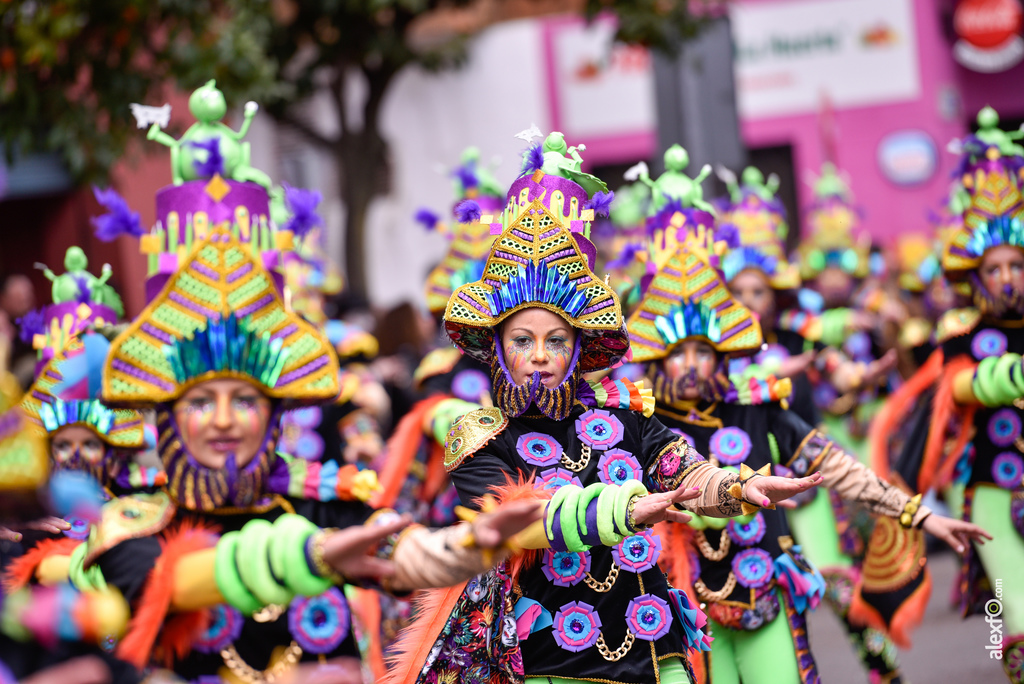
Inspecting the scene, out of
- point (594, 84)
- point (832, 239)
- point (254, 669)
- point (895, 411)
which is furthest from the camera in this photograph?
point (594, 84)

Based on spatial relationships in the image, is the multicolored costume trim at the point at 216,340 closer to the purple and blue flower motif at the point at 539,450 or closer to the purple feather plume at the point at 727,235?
the purple and blue flower motif at the point at 539,450

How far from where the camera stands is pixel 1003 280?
513cm

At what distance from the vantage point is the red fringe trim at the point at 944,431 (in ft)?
17.4

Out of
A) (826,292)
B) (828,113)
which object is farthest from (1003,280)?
(828,113)

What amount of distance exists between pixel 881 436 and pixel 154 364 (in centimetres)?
399

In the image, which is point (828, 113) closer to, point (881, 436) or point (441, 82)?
point (441, 82)

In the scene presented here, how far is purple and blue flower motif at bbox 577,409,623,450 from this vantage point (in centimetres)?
365

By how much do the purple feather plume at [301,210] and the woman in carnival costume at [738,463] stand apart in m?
1.64

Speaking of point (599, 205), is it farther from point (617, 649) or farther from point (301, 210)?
point (301, 210)

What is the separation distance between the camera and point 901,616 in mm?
5145

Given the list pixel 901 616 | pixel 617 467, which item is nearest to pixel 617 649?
pixel 617 467

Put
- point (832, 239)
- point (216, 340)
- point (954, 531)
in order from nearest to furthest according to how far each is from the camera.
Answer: point (216, 340), point (954, 531), point (832, 239)

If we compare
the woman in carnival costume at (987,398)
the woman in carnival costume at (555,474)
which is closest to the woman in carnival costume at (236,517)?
the woman in carnival costume at (555,474)

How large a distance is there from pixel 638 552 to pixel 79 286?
275 cm
